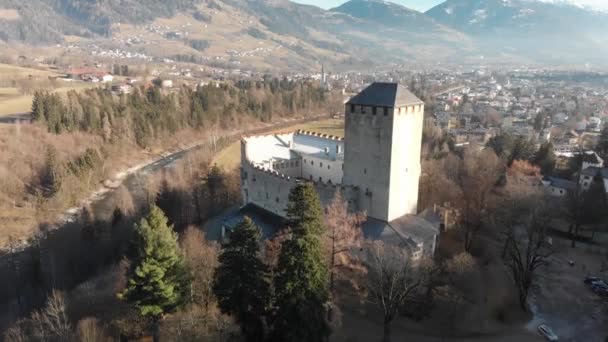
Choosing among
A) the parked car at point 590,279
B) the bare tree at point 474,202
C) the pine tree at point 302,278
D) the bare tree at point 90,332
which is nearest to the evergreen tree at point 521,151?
the bare tree at point 474,202

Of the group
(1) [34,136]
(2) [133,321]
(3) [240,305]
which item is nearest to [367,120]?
(3) [240,305]

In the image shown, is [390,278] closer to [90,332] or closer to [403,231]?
[403,231]

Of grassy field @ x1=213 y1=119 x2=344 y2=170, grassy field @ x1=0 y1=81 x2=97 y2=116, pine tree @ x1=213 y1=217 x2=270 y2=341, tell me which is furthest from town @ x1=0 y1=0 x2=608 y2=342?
grassy field @ x1=0 y1=81 x2=97 y2=116

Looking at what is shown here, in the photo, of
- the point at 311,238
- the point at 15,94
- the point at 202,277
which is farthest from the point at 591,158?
the point at 15,94

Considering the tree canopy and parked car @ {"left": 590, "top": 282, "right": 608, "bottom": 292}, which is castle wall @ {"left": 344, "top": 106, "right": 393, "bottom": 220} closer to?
parked car @ {"left": 590, "top": 282, "right": 608, "bottom": 292}

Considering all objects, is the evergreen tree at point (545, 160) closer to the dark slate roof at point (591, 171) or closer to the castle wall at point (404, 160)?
the dark slate roof at point (591, 171)
